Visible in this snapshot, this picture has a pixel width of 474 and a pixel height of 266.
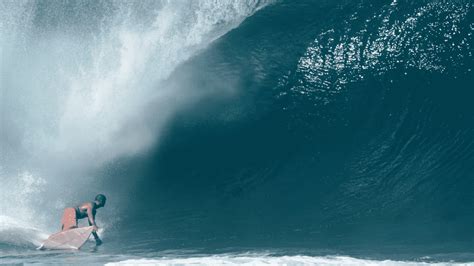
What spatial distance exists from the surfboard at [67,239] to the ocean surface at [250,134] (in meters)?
0.27

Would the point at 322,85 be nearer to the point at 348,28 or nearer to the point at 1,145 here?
the point at 348,28

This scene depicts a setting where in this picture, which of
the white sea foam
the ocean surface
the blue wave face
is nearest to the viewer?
the white sea foam

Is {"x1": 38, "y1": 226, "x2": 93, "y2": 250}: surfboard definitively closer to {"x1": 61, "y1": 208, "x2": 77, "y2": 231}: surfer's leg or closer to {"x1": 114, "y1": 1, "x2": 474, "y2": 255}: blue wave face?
{"x1": 61, "y1": 208, "x2": 77, "y2": 231}: surfer's leg

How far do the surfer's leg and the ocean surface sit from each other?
0.67 meters

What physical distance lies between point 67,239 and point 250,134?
498 centimetres

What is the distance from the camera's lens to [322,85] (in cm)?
1520

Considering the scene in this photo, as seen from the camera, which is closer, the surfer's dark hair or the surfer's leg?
the surfer's leg

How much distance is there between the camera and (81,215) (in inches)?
547

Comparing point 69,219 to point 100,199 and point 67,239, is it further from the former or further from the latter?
point 100,199

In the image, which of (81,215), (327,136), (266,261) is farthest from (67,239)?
(327,136)

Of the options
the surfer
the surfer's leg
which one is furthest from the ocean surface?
the surfer's leg

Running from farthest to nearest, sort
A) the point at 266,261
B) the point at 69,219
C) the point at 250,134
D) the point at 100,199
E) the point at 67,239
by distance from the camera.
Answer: the point at 250,134 → the point at 100,199 → the point at 69,219 → the point at 67,239 → the point at 266,261

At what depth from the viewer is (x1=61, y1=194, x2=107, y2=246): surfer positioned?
13695 mm

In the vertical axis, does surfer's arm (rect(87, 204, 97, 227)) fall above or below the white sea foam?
above
